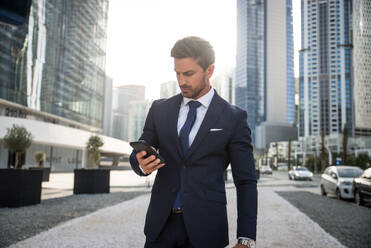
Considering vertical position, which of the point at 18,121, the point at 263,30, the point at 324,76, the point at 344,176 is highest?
the point at 263,30

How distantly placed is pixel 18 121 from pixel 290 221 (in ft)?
117

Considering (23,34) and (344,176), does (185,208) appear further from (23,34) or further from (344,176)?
(23,34)

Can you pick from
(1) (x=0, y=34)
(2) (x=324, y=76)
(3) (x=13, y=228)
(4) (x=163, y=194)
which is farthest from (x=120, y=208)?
(2) (x=324, y=76)

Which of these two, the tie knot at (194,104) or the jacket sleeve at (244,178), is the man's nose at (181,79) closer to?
the tie knot at (194,104)

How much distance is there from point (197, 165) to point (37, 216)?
7.58 metres

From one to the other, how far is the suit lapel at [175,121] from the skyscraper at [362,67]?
277 cm

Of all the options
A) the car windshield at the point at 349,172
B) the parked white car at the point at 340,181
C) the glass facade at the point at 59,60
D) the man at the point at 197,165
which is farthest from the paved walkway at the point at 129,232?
the glass facade at the point at 59,60

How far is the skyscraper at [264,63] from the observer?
185 m

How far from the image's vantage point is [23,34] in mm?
42062

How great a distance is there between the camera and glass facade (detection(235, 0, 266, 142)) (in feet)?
604

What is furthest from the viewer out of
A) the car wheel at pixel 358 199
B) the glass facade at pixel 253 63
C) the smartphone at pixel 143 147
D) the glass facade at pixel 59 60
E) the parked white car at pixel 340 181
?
the glass facade at pixel 253 63

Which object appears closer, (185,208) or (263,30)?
(185,208)

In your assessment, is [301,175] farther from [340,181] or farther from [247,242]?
[247,242]

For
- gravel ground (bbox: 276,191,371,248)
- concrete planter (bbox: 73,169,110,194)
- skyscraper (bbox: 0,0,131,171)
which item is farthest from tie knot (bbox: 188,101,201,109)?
skyscraper (bbox: 0,0,131,171)
